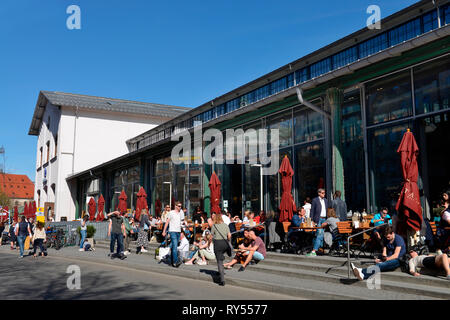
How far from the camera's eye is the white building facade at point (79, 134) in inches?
1591

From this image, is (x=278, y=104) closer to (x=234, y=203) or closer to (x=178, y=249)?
(x=234, y=203)

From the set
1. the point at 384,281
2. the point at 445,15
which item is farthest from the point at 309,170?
the point at 384,281

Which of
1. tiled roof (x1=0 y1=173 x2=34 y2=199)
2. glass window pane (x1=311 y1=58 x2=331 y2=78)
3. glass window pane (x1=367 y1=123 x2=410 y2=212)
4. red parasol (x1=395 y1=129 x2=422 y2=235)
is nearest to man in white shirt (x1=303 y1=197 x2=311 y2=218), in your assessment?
glass window pane (x1=367 y1=123 x2=410 y2=212)

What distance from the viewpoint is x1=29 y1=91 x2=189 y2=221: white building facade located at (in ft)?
133

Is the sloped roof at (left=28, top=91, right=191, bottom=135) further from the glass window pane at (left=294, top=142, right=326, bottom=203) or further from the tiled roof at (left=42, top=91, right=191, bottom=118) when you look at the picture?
the glass window pane at (left=294, top=142, right=326, bottom=203)

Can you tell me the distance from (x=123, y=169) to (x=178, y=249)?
2123 centimetres

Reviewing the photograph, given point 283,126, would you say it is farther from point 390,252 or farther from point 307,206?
point 390,252

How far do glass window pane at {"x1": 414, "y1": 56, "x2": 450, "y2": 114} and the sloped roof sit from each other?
34.5m

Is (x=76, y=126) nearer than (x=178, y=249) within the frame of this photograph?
No

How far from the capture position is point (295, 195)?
15766mm

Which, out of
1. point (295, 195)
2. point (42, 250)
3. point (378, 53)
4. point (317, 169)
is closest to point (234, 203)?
point (295, 195)

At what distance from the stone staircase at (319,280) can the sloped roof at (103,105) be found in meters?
31.7

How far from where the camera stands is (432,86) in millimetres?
11570
